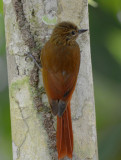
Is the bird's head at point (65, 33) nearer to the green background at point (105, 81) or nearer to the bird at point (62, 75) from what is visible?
the bird at point (62, 75)

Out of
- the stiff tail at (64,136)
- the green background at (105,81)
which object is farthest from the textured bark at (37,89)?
the green background at (105,81)

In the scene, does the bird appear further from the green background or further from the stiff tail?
the green background

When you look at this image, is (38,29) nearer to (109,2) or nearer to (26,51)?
(26,51)

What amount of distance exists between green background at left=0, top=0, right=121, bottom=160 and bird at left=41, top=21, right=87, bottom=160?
1.06m

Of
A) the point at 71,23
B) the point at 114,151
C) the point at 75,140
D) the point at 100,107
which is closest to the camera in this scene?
the point at 75,140

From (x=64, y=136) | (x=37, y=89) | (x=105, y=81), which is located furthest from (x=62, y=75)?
(x=105, y=81)

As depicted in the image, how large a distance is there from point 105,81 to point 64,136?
1.76 m

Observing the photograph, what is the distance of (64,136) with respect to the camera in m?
2.31

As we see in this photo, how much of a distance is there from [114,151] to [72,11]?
69.0 inches

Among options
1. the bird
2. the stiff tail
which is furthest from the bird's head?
the stiff tail

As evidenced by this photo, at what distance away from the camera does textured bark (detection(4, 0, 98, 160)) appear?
2.32m

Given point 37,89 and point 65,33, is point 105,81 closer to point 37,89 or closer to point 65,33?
point 65,33

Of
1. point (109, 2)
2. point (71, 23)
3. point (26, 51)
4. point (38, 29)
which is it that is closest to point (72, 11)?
point (71, 23)

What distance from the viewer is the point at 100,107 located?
3.93m
